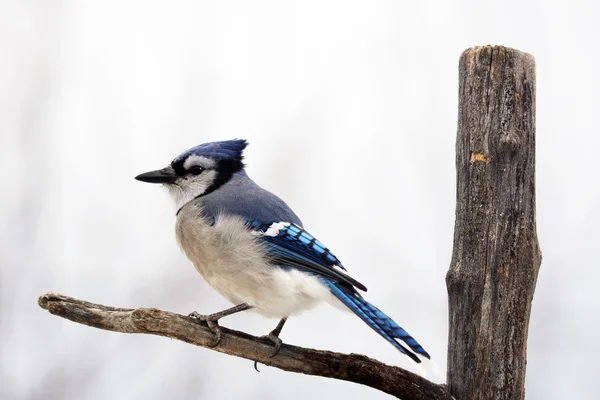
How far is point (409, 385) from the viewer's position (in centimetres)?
154

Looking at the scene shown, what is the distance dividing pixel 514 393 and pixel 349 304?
413 mm

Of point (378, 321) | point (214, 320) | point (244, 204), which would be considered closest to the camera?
point (378, 321)

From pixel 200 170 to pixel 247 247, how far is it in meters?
0.26

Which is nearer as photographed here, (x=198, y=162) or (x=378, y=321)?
(x=378, y=321)

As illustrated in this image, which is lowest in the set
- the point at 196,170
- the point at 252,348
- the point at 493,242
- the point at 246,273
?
the point at 252,348

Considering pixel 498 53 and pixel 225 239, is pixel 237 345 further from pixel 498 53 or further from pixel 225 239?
pixel 498 53

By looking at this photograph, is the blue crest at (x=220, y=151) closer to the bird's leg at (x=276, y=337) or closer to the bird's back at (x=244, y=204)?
the bird's back at (x=244, y=204)

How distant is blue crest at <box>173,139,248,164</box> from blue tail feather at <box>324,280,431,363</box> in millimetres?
434

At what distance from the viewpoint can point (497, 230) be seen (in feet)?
4.99

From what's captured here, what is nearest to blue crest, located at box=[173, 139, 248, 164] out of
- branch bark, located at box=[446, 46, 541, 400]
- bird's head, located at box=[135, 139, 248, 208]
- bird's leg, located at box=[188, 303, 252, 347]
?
bird's head, located at box=[135, 139, 248, 208]

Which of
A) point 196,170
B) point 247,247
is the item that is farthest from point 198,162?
point 247,247

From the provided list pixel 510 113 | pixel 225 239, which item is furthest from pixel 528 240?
pixel 225 239

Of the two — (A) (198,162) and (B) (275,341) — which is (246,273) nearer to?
(B) (275,341)

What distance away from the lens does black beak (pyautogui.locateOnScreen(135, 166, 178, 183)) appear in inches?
68.3
